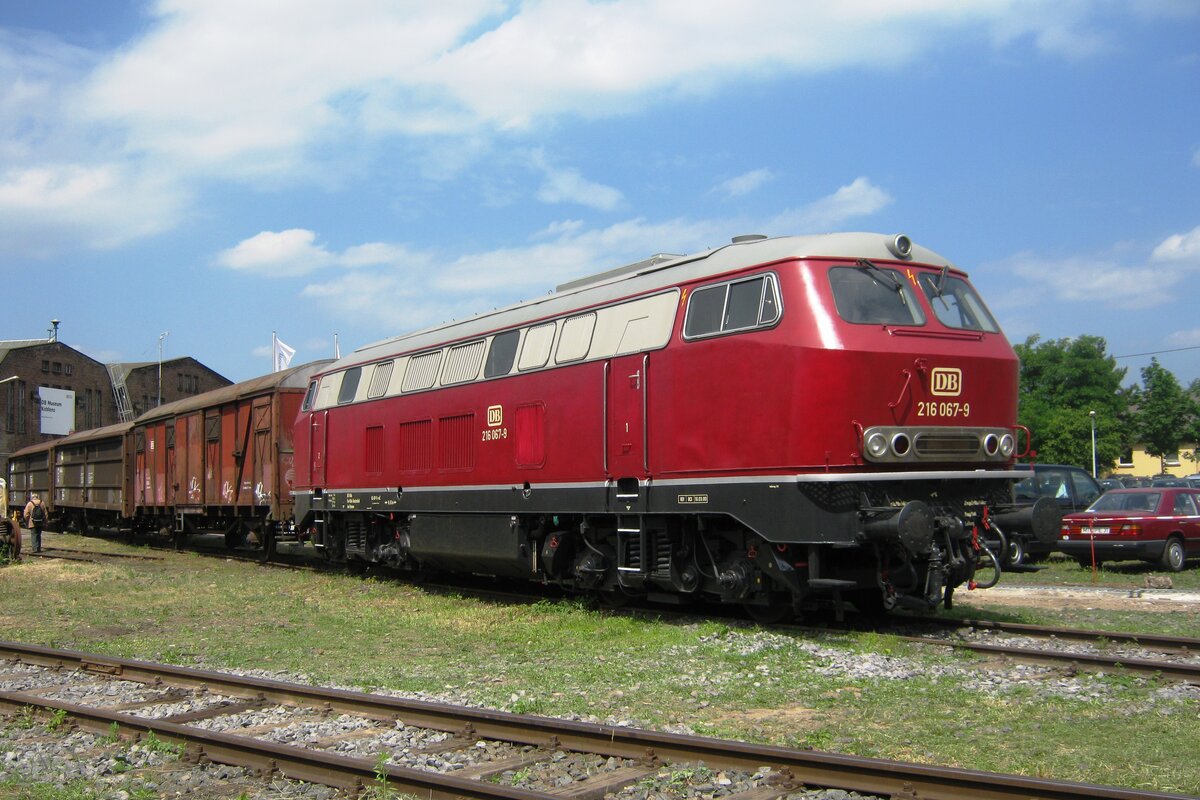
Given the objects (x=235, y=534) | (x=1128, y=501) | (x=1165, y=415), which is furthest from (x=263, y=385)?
(x=1165, y=415)

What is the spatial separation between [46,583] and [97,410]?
54.5m

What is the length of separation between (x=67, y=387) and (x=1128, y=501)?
63.5 metres

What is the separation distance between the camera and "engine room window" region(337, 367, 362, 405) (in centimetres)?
A: 1798

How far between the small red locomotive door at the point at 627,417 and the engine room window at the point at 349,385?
7.38 meters

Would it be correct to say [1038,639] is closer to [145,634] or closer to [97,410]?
[145,634]

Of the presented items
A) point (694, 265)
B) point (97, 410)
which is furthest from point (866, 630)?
point (97, 410)

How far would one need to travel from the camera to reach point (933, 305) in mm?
10516

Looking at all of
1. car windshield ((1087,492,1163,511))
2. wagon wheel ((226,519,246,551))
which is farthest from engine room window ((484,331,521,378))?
wagon wheel ((226,519,246,551))

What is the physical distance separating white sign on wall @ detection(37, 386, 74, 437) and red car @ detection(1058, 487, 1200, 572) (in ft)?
202

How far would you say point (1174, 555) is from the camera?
1797 centimetres

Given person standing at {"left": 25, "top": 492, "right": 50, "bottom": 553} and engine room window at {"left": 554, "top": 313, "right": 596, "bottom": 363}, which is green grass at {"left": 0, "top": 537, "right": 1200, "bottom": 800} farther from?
person standing at {"left": 25, "top": 492, "right": 50, "bottom": 553}

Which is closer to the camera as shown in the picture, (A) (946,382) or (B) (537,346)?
(A) (946,382)

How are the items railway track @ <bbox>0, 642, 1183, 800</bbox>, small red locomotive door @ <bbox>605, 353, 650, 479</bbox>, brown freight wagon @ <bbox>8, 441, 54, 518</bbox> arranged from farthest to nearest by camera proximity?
1. brown freight wagon @ <bbox>8, 441, 54, 518</bbox>
2. small red locomotive door @ <bbox>605, 353, 650, 479</bbox>
3. railway track @ <bbox>0, 642, 1183, 800</bbox>

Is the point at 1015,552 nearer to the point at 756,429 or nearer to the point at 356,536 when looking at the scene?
the point at 756,429
